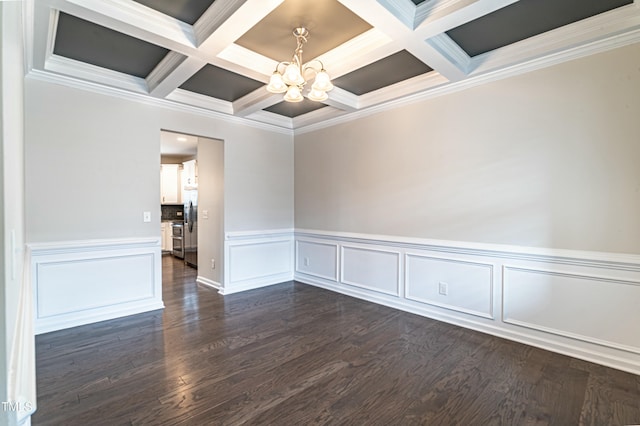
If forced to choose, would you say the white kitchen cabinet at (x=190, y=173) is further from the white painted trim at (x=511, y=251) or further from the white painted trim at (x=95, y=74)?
the white painted trim at (x=511, y=251)

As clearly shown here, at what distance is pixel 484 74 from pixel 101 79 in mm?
3965

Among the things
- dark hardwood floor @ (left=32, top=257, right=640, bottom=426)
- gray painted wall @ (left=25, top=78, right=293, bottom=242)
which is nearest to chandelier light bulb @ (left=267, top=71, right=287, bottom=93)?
gray painted wall @ (left=25, top=78, right=293, bottom=242)

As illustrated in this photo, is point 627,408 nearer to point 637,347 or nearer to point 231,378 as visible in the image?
point 637,347

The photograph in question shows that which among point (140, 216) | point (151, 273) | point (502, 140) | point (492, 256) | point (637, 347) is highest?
point (502, 140)

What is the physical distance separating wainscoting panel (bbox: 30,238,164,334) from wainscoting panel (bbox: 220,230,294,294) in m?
0.99

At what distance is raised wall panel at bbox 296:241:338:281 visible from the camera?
4.68 meters

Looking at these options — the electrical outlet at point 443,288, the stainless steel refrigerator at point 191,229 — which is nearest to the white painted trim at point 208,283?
the stainless steel refrigerator at point 191,229

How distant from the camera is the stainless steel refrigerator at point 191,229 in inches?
258

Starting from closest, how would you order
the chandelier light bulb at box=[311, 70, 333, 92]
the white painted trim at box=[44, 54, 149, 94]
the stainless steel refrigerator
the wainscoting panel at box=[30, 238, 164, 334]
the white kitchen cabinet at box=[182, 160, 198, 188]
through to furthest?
the chandelier light bulb at box=[311, 70, 333, 92] < the white painted trim at box=[44, 54, 149, 94] < the wainscoting panel at box=[30, 238, 164, 334] < the stainless steel refrigerator < the white kitchen cabinet at box=[182, 160, 198, 188]

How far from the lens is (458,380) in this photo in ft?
7.63

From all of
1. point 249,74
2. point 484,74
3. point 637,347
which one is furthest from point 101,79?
point 637,347

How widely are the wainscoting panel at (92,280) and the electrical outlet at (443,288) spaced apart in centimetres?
337

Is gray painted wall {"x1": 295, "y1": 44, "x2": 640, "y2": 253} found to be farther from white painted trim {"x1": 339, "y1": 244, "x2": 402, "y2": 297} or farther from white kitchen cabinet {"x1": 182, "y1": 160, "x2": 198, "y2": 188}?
white kitchen cabinet {"x1": 182, "y1": 160, "x2": 198, "y2": 188}

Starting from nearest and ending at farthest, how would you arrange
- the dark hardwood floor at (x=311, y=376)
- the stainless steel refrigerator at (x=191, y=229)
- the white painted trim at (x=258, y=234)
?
the dark hardwood floor at (x=311, y=376), the white painted trim at (x=258, y=234), the stainless steel refrigerator at (x=191, y=229)
